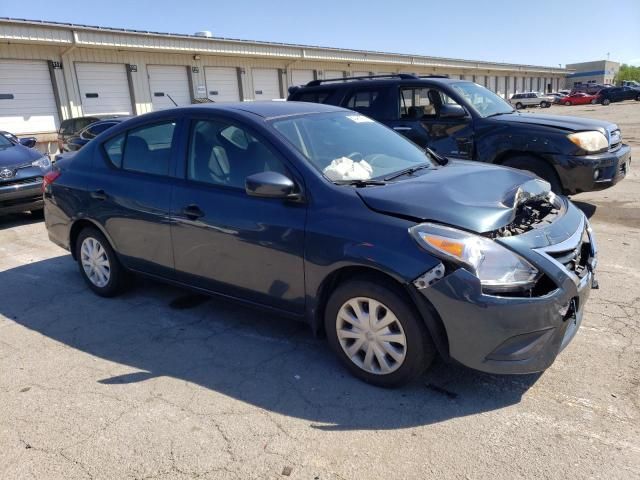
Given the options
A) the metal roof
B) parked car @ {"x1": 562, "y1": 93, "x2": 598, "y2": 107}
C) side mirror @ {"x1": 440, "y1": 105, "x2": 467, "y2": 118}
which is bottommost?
parked car @ {"x1": 562, "y1": 93, "x2": 598, "y2": 107}

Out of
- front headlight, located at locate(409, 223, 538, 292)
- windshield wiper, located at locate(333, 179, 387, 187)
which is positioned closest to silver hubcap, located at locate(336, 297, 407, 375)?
→ front headlight, located at locate(409, 223, 538, 292)

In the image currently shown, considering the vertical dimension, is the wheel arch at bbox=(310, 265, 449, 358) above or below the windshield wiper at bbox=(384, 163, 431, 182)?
below

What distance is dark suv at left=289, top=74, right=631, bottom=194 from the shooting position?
610 centimetres

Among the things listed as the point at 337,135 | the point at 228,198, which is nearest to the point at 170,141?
the point at 228,198

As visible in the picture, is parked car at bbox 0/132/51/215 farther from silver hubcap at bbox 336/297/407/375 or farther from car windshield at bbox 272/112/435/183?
silver hubcap at bbox 336/297/407/375

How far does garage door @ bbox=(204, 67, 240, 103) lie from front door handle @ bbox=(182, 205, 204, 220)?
69.8 feet

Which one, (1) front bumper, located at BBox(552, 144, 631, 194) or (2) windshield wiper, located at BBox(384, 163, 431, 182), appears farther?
(1) front bumper, located at BBox(552, 144, 631, 194)

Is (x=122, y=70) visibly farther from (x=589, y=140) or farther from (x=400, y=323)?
(x=400, y=323)

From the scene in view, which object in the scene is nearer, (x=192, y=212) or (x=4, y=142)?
(x=192, y=212)

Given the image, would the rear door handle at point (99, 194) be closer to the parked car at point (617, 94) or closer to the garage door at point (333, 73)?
the garage door at point (333, 73)

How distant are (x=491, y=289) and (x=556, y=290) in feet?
1.23

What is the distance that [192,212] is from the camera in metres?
3.76

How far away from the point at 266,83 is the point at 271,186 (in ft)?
82.9

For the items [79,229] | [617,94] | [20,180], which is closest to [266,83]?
[20,180]
